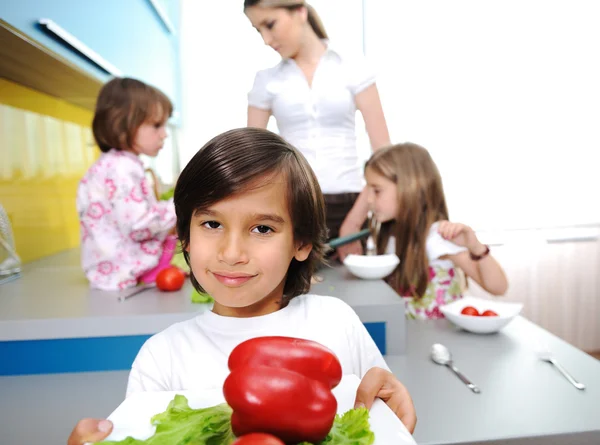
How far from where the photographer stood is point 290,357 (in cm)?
34

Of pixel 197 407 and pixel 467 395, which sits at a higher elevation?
pixel 197 407

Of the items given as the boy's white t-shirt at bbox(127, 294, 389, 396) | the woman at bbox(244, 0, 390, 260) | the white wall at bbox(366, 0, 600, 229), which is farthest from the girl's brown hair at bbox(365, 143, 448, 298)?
the white wall at bbox(366, 0, 600, 229)

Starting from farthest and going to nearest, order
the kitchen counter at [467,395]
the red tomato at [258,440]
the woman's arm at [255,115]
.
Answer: the woman's arm at [255,115] < the kitchen counter at [467,395] < the red tomato at [258,440]

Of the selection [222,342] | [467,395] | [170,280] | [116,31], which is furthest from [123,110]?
[467,395]

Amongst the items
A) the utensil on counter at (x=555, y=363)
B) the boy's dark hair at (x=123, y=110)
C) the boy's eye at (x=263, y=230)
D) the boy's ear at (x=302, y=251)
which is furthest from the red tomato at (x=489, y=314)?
the boy's dark hair at (x=123, y=110)

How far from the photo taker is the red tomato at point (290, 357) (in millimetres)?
338

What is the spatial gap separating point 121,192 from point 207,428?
1.17 m

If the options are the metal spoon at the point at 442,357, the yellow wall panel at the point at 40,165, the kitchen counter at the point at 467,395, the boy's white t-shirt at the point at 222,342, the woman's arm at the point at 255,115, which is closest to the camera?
the boy's white t-shirt at the point at 222,342

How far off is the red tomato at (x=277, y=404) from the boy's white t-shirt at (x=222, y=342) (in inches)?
10.7

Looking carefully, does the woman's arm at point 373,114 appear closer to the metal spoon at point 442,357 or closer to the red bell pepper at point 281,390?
the metal spoon at point 442,357

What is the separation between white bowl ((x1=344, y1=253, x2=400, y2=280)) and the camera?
123 centimetres

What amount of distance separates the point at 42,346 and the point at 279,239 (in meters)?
0.87

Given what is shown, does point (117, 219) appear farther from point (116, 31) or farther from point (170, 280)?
point (116, 31)

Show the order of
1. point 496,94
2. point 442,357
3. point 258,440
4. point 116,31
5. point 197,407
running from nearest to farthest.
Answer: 1. point 258,440
2. point 197,407
3. point 442,357
4. point 116,31
5. point 496,94
